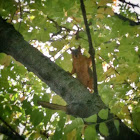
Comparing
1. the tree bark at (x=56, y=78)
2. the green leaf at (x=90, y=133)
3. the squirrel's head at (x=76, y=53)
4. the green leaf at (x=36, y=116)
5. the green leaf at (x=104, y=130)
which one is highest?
the squirrel's head at (x=76, y=53)

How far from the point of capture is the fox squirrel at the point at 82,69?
1.52 meters

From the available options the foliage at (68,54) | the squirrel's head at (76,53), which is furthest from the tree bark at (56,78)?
the squirrel's head at (76,53)

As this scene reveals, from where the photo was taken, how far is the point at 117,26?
6.41ft

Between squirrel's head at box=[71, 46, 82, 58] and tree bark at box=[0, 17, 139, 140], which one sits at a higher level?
squirrel's head at box=[71, 46, 82, 58]

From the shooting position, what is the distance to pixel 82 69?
5.39ft

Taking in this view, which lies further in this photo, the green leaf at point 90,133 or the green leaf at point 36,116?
the green leaf at point 36,116

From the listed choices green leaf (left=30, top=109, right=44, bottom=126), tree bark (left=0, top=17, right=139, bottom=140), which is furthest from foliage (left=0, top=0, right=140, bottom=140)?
tree bark (left=0, top=17, right=139, bottom=140)

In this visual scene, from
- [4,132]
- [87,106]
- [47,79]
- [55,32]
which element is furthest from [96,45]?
[4,132]

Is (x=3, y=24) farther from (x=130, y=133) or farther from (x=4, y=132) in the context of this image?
(x=130, y=133)

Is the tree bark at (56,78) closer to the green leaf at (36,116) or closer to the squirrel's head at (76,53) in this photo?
the green leaf at (36,116)

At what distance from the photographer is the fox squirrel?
1.52 m

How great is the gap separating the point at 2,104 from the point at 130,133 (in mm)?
1441

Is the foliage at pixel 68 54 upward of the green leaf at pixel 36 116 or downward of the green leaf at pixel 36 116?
upward

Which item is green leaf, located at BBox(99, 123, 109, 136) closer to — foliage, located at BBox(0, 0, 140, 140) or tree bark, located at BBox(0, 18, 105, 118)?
tree bark, located at BBox(0, 18, 105, 118)
